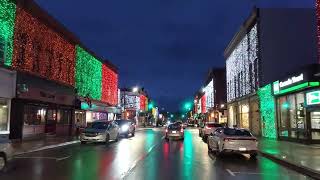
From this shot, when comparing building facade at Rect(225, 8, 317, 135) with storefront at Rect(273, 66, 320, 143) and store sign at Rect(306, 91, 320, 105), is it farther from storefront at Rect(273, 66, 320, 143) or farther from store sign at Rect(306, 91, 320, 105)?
store sign at Rect(306, 91, 320, 105)

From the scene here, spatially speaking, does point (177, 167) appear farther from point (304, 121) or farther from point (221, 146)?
point (304, 121)

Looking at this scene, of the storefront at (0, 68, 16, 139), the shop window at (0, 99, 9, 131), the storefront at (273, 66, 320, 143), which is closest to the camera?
the storefront at (273, 66, 320, 143)

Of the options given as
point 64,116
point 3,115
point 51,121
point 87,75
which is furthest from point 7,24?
point 87,75

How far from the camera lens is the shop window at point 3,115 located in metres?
29.7

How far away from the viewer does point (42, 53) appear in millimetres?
36094

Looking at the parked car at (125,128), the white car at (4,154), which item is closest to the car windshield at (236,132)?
the white car at (4,154)

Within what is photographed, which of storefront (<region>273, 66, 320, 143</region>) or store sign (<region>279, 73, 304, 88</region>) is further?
store sign (<region>279, 73, 304, 88</region>)

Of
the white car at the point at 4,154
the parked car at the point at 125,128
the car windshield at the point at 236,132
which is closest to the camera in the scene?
the white car at the point at 4,154

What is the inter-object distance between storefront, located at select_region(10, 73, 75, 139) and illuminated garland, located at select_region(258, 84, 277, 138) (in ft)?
65.7

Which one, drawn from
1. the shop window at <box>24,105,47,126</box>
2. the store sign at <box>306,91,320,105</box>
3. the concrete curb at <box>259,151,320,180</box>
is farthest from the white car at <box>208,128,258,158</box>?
the shop window at <box>24,105,47,126</box>

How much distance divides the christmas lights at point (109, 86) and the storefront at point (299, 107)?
103ft

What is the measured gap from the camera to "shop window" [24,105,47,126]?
3356cm

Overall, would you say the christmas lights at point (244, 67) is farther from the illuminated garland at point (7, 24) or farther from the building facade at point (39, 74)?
the illuminated garland at point (7, 24)

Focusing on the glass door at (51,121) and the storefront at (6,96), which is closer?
the storefront at (6,96)
